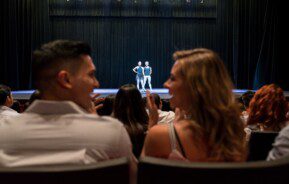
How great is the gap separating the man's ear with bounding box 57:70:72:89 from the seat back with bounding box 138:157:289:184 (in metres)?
0.45

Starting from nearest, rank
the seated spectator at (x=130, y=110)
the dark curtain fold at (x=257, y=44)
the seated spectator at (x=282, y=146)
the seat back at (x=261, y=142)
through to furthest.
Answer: the seated spectator at (x=282, y=146) < the seat back at (x=261, y=142) < the seated spectator at (x=130, y=110) < the dark curtain fold at (x=257, y=44)

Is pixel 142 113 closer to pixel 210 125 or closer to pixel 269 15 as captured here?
pixel 210 125

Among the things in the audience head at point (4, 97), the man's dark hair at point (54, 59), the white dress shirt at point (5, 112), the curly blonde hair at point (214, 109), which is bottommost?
the white dress shirt at point (5, 112)

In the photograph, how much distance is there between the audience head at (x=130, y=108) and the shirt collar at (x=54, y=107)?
134 centimetres

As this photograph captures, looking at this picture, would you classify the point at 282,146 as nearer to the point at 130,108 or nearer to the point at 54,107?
the point at 54,107

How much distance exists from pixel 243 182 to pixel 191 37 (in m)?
14.1

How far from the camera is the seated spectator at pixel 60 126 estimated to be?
1208mm

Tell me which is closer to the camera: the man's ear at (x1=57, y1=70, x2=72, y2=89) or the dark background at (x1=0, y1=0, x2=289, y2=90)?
the man's ear at (x1=57, y1=70, x2=72, y2=89)

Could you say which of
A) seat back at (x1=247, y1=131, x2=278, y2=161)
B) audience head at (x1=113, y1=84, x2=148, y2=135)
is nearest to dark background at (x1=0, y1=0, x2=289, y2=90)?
audience head at (x1=113, y1=84, x2=148, y2=135)

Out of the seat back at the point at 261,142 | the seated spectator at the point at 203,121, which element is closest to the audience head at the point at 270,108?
the seat back at the point at 261,142

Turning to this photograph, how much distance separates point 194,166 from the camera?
992mm

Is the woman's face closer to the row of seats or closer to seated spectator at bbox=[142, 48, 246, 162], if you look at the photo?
seated spectator at bbox=[142, 48, 246, 162]

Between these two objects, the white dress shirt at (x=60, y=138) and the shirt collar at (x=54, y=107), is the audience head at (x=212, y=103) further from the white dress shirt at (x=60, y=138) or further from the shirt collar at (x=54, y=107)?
the shirt collar at (x=54, y=107)

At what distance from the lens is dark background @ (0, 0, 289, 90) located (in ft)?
41.6
